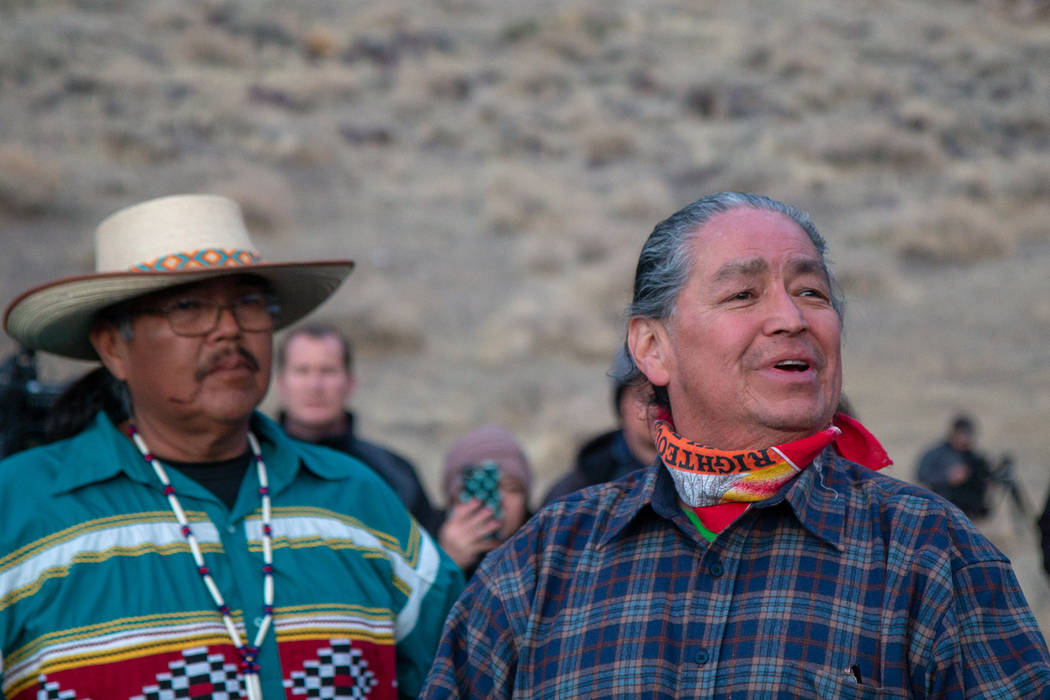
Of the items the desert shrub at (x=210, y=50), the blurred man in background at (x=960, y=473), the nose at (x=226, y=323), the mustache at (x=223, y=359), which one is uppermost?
the desert shrub at (x=210, y=50)

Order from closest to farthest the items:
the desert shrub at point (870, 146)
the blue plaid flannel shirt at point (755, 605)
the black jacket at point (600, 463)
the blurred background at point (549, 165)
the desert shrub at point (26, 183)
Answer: the blue plaid flannel shirt at point (755, 605), the black jacket at point (600, 463), the blurred background at point (549, 165), the desert shrub at point (26, 183), the desert shrub at point (870, 146)

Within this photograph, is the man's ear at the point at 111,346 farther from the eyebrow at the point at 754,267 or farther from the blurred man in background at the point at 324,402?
the blurred man in background at the point at 324,402

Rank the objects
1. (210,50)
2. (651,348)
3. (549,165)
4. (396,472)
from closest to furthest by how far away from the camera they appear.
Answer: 1. (651,348)
2. (396,472)
3. (549,165)
4. (210,50)

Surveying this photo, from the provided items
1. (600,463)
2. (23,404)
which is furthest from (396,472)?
(23,404)

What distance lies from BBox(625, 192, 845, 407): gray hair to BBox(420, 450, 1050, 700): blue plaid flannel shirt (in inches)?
14.5

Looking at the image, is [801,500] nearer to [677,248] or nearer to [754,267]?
[754,267]

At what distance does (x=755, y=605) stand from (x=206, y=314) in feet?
5.80

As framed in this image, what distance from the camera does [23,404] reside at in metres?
3.98

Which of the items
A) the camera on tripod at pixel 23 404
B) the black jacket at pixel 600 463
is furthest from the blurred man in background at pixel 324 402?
the camera on tripod at pixel 23 404

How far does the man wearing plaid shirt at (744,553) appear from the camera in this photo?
75.8 inches

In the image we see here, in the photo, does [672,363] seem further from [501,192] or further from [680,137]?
[680,137]

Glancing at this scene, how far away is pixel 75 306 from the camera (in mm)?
3139

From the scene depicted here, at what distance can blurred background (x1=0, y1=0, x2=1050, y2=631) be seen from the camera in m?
16.4

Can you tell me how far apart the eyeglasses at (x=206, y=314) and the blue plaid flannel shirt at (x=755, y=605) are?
1179 mm
